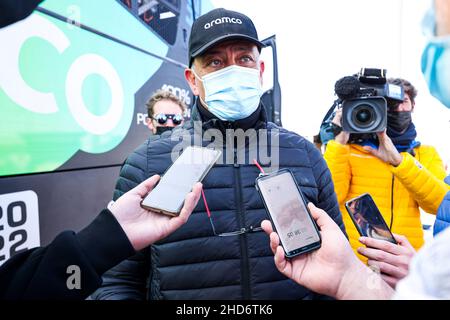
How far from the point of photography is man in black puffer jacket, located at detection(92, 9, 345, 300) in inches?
38.0

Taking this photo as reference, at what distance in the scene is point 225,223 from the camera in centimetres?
100

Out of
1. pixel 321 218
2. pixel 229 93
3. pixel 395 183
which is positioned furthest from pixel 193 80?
pixel 395 183

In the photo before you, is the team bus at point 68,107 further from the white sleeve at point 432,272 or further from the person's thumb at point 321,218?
the white sleeve at point 432,272

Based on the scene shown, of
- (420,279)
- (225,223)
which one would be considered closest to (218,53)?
(225,223)

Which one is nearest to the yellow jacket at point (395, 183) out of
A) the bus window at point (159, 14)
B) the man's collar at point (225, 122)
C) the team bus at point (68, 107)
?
the man's collar at point (225, 122)

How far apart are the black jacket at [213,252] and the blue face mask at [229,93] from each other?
160 millimetres

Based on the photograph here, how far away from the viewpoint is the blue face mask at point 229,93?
1173 mm

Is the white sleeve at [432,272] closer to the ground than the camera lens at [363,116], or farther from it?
closer to the ground

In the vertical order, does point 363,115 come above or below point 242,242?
above

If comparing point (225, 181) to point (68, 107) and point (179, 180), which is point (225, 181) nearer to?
point (179, 180)

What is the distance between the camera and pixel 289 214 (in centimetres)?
80

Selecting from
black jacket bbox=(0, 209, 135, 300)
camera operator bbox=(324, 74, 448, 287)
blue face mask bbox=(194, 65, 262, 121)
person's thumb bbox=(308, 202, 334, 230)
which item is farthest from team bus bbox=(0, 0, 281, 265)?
camera operator bbox=(324, 74, 448, 287)

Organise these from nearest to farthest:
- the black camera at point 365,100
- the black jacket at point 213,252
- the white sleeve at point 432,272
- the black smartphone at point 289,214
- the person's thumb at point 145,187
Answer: the white sleeve at point 432,272, the black smartphone at point 289,214, the person's thumb at point 145,187, the black jacket at point 213,252, the black camera at point 365,100

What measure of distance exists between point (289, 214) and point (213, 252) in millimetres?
327
